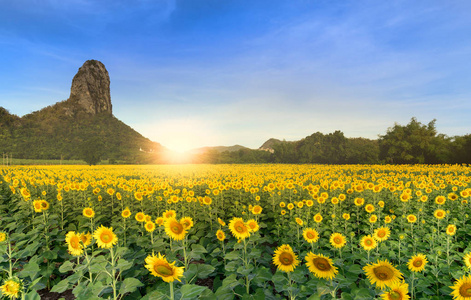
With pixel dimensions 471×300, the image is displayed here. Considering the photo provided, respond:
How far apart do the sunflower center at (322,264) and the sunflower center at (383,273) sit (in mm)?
558

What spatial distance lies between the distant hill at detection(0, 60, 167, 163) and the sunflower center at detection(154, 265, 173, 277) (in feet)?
199

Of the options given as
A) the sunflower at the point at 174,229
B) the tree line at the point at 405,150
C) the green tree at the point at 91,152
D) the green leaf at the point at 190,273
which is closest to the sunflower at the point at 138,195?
the sunflower at the point at 174,229

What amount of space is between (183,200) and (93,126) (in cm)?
14872

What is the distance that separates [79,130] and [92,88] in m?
59.5

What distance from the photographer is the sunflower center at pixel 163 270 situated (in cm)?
198

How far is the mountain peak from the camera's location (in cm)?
15862

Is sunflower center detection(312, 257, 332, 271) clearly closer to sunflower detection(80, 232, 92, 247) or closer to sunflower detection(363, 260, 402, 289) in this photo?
sunflower detection(363, 260, 402, 289)

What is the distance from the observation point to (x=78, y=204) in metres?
8.37

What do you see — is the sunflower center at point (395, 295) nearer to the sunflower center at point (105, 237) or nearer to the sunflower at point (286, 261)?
the sunflower at point (286, 261)

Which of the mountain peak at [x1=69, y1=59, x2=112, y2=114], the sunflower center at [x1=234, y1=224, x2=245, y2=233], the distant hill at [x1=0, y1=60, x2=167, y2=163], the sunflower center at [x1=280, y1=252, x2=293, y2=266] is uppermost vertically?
the mountain peak at [x1=69, y1=59, x2=112, y2=114]

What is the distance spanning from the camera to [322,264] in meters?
2.56

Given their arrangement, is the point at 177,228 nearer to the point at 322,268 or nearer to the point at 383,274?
the point at 322,268

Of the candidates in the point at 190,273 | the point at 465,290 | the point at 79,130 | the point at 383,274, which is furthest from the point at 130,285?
the point at 79,130

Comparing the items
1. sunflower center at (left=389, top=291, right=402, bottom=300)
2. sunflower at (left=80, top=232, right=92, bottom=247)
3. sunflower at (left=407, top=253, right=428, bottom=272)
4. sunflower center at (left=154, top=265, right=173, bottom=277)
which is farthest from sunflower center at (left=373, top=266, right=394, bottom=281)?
sunflower at (left=80, top=232, right=92, bottom=247)
